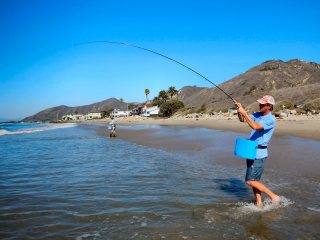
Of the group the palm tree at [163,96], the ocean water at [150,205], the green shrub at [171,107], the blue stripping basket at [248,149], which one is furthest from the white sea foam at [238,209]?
the palm tree at [163,96]

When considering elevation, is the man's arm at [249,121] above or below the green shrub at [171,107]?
below

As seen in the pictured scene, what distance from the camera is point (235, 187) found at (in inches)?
271

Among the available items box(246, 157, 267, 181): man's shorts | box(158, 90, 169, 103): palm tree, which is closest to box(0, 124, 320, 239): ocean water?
box(246, 157, 267, 181): man's shorts

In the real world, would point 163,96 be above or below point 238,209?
above

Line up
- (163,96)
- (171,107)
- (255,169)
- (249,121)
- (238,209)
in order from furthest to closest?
(163,96) < (171,107) < (255,169) < (238,209) < (249,121)

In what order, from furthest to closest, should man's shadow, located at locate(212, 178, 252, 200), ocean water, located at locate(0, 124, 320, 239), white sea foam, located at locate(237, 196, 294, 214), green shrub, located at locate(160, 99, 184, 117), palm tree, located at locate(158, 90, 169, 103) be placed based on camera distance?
palm tree, located at locate(158, 90, 169, 103) < green shrub, located at locate(160, 99, 184, 117) < man's shadow, located at locate(212, 178, 252, 200) < white sea foam, located at locate(237, 196, 294, 214) < ocean water, located at locate(0, 124, 320, 239)

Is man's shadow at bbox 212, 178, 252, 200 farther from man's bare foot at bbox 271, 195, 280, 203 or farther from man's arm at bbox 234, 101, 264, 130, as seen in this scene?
man's arm at bbox 234, 101, 264, 130

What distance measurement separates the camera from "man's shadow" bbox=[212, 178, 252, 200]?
20.6ft

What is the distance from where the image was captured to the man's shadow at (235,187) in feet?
20.6

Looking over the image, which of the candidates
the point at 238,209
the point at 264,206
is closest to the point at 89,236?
the point at 238,209

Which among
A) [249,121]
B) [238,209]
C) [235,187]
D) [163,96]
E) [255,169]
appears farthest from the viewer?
[163,96]

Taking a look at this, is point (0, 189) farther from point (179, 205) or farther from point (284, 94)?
point (284, 94)

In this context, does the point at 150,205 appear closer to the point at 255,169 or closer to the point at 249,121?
the point at 255,169

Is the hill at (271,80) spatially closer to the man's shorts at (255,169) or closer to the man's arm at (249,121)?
the man's shorts at (255,169)
